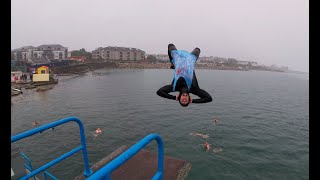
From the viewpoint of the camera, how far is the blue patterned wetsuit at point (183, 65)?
6.82 metres

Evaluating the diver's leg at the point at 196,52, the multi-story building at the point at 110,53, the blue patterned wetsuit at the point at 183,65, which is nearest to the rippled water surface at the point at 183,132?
the diver's leg at the point at 196,52

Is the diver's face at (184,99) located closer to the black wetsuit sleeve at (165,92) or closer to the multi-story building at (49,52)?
the black wetsuit sleeve at (165,92)

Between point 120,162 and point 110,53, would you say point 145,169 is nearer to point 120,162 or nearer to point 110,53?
point 120,162

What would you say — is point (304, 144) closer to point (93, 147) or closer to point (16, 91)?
point (93, 147)

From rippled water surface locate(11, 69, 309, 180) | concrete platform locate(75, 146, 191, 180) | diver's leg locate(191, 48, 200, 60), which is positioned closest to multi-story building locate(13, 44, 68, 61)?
rippled water surface locate(11, 69, 309, 180)

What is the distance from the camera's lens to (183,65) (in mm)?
6957

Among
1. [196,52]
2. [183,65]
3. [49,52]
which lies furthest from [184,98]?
[49,52]

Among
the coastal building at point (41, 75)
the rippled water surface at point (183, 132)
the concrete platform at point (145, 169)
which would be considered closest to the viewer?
the concrete platform at point (145, 169)

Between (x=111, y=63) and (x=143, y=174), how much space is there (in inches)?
6647

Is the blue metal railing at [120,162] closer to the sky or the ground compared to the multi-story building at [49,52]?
closer to the ground

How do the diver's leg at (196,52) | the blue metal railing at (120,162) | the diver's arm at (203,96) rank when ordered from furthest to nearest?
the diver's leg at (196,52)
the diver's arm at (203,96)
the blue metal railing at (120,162)

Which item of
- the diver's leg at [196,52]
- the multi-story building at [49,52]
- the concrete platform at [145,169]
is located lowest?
the concrete platform at [145,169]

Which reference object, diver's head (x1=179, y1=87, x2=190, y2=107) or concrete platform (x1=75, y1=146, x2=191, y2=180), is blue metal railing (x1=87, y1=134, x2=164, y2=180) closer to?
diver's head (x1=179, y1=87, x2=190, y2=107)
